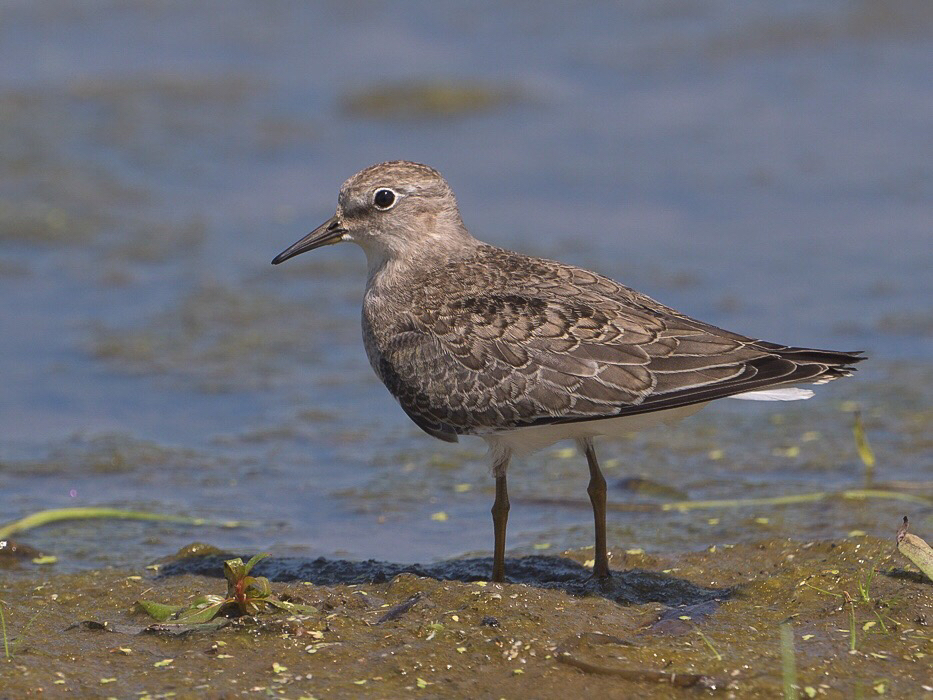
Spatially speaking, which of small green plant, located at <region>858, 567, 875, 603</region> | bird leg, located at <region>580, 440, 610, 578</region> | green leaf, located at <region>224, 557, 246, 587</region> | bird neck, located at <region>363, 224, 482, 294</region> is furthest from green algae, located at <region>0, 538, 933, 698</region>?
bird neck, located at <region>363, 224, 482, 294</region>

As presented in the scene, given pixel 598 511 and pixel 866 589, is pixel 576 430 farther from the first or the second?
pixel 866 589

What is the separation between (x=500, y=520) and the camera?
7.03 meters

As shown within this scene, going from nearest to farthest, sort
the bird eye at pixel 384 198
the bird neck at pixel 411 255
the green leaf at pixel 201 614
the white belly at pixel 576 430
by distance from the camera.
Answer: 1. the green leaf at pixel 201 614
2. the white belly at pixel 576 430
3. the bird neck at pixel 411 255
4. the bird eye at pixel 384 198

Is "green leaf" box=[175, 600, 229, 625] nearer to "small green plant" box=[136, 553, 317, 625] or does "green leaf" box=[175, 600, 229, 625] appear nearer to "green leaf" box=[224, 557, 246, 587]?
"small green plant" box=[136, 553, 317, 625]

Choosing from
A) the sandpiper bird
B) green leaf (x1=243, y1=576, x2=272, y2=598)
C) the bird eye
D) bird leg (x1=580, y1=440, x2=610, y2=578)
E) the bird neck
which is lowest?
green leaf (x1=243, y1=576, x2=272, y2=598)

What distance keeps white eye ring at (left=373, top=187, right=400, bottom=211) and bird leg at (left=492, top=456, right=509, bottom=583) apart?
64.4 inches

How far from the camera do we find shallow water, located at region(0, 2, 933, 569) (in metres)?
8.59

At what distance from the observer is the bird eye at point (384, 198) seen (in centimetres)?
776

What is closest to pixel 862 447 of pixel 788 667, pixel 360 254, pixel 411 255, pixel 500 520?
pixel 500 520

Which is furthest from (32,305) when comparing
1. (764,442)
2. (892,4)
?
(892,4)

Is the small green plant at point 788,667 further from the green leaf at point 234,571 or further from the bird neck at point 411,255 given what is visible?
the bird neck at point 411,255

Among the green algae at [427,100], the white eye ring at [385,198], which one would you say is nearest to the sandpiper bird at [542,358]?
the white eye ring at [385,198]

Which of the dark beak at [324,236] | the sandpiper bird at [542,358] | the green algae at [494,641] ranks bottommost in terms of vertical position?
the green algae at [494,641]

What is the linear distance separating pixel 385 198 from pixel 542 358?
1550 millimetres
